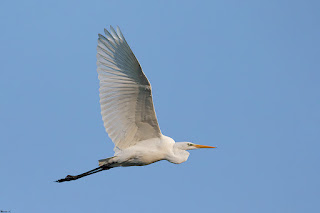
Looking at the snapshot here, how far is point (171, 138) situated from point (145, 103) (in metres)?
1.41

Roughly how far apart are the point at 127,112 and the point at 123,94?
0.45 meters

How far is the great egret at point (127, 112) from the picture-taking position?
9250mm

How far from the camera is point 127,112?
32.0ft

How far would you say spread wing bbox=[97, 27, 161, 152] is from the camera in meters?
9.20

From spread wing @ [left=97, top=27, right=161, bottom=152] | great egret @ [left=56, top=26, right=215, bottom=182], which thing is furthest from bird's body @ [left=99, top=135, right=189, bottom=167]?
spread wing @ [left=97, top=27, right=161, bottom=152]

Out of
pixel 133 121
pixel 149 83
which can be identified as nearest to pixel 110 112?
pixel 133 121

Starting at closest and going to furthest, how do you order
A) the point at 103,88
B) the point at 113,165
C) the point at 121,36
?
the point at 121,36 < the point at 103,88 < the point at 113,165

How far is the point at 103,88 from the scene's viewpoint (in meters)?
9.62

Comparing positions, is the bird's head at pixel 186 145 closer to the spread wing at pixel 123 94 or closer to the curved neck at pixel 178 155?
the curved neck at pixel 178 155

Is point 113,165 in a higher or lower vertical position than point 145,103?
lower

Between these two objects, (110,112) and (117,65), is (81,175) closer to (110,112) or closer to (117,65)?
(110,112)

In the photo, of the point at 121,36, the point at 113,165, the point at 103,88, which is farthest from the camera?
the point at 113,165

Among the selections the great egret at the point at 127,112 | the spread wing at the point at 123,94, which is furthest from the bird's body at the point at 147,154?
the spread wing at the point at 123,94

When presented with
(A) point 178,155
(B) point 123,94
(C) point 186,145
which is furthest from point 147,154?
(B) point 123,94
